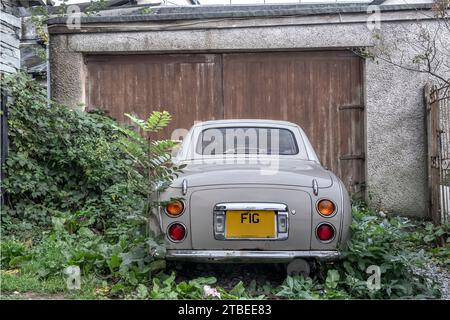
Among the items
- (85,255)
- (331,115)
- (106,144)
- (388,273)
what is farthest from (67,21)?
(388,273)

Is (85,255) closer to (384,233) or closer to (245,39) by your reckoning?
(384,233)

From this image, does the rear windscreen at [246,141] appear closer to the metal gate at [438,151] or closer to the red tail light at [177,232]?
the red tail light at [177,232]

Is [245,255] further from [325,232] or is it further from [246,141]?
[246,141]

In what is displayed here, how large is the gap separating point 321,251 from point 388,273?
0.65 metres

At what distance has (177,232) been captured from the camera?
11.7ft

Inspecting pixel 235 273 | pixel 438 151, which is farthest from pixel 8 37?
pixel 438 151

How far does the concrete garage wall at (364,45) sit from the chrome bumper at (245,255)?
4.24m

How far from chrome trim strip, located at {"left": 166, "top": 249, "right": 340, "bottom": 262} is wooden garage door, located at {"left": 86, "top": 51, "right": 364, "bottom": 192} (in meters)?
4.32

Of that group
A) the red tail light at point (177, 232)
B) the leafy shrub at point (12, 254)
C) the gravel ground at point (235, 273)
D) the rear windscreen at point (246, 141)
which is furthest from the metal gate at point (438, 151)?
the leafy shrub at point (12, 254)

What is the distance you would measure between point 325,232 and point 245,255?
0.55 meters

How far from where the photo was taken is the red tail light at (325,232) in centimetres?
354

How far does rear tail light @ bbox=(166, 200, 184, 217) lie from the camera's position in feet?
11.7

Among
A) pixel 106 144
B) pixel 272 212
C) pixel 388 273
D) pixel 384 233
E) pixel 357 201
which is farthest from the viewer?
pixel 357 201

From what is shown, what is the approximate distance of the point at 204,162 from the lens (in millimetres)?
4262
